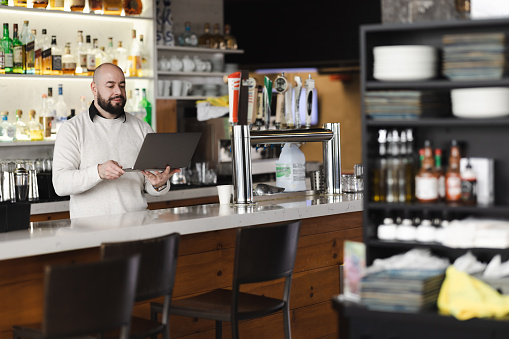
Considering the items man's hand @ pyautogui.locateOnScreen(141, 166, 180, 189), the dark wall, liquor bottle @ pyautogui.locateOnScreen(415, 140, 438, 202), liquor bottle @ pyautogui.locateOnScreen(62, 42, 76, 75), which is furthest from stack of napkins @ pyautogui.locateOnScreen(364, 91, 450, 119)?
the dark wall

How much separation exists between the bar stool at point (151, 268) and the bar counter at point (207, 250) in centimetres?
33

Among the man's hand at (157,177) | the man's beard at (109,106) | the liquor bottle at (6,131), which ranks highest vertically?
the man's beard at (109,106)

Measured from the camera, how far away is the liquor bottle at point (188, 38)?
6.57 m

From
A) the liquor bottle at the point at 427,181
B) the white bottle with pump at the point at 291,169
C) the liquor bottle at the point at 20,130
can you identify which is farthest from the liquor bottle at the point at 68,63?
the liquor bottle at the point at 427,181

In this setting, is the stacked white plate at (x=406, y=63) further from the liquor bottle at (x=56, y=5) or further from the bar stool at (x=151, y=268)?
the liquor bottle at (x=56, y=5)

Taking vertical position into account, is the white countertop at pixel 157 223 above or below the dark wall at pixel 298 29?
below

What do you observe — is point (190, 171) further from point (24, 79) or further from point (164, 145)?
point (164, 145)

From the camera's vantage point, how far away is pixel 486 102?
2.62 m

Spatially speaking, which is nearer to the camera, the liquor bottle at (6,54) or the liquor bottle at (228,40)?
the liquor bottle at (6,54)

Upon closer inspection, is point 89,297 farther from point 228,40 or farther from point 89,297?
point 228,40

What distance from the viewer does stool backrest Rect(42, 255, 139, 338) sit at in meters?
2.30

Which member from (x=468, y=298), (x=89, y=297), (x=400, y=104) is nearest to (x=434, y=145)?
(x=400, y=104)

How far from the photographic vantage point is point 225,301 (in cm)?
318

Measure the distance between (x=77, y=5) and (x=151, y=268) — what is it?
3.49 m
